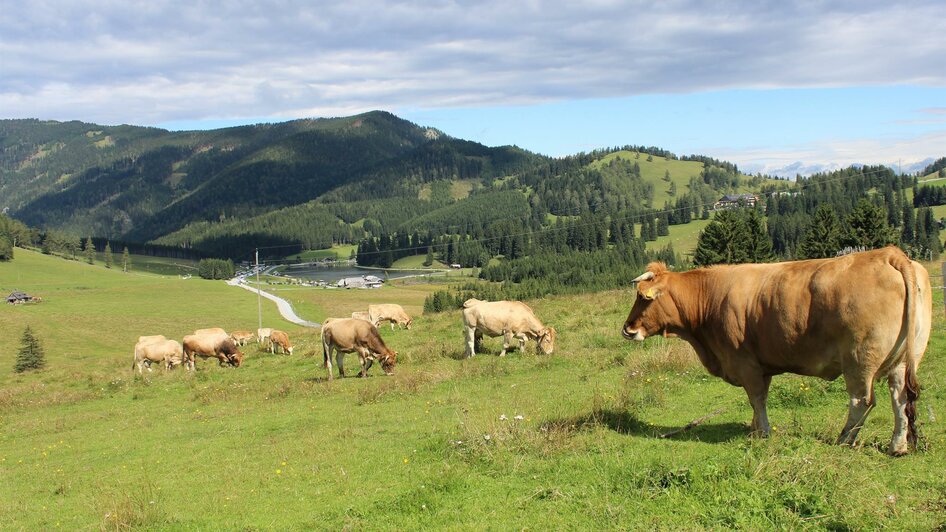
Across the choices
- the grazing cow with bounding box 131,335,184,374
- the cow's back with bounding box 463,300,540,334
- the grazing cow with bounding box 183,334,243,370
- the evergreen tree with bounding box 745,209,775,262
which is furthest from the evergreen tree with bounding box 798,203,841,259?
the grazing cow with bounding box 131,335,184,374

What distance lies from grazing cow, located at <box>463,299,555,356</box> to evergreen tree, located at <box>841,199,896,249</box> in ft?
189

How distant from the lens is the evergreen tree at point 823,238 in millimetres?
73250

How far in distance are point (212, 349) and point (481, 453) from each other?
98.3 ft

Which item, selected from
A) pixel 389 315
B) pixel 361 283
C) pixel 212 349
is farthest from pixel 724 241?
pixel 361 283

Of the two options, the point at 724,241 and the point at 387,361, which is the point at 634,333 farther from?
the point at 724,241

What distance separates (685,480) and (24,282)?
171 m

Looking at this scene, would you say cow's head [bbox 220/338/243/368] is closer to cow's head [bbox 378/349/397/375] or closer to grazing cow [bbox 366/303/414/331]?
cow's head [bbox 378/349/397/375]

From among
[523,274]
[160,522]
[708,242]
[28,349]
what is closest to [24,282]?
[28,349]

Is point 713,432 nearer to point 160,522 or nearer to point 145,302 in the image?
point 160,522

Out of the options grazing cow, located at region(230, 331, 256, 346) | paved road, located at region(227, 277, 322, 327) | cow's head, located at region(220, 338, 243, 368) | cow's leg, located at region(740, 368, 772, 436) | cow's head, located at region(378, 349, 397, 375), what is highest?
cow's leg, located at region(740, 368, 772, 436)

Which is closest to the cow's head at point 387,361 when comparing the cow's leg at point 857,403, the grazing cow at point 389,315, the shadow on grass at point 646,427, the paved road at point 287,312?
the shadow on grass at point 646,427

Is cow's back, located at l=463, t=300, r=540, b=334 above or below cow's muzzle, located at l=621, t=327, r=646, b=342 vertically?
below

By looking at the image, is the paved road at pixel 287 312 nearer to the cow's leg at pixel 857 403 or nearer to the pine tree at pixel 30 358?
the pine tree at pixel 30 358

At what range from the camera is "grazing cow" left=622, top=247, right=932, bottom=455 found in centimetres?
860
